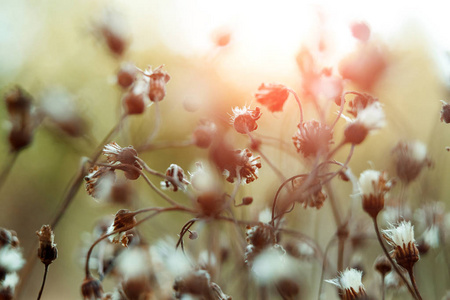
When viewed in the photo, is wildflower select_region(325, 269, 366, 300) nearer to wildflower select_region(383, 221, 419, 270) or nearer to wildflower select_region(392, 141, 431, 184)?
wildflower select_region(383, 221, 419, 270)

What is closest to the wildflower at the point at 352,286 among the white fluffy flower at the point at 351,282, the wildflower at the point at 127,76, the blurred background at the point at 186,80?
the white fluffy flower at the point at 351,282

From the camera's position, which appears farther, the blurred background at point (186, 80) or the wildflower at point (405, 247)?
the blurred background at point (186, 80)

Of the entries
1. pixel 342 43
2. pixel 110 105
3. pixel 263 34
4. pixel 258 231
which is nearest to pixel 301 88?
pixel 342 43

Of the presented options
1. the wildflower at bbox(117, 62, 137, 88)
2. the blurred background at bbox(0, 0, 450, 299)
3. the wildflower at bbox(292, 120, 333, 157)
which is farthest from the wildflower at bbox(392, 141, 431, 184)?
the wildflower at bbox(117, 62, 137, 88)

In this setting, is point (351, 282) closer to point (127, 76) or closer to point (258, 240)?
point (258, 240)

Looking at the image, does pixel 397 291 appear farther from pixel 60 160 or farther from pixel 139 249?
pixel 60 160

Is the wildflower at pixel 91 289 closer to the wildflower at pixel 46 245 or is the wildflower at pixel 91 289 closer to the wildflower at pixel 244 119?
the wildflower at pixel 46 245
